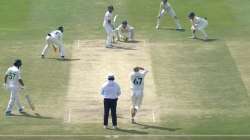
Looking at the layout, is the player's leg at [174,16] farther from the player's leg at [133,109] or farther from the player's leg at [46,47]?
the player's leg at [133,109]

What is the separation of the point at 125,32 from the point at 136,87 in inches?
456

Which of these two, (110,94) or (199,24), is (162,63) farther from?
(110,94)

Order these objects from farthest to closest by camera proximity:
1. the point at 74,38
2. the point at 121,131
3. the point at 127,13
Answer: the point at 127,13
the point at 74,38
the point at 121,131

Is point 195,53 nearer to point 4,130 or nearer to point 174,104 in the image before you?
point 174,104

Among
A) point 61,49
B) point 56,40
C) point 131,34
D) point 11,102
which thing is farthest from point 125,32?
point 11,102

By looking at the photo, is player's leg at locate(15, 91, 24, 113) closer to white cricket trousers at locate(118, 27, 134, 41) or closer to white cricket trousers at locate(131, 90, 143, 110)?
white cricket trousers at locate(131, 90, 143, 110)

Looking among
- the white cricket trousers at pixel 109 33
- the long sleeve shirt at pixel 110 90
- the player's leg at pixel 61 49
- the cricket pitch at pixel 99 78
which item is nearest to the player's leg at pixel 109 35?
the white cricket trousers at pixel 109 33

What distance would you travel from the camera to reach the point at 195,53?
4066 cm

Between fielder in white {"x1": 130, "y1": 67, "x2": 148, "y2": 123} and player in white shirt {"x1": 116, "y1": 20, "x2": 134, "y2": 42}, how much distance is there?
1080 centimetres

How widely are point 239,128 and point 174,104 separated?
3.80 metres

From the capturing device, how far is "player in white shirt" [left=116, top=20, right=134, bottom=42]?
140 ft

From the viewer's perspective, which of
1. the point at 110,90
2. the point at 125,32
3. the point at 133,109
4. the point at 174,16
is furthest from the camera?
the point at 174,16

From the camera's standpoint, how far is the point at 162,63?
1544 inches

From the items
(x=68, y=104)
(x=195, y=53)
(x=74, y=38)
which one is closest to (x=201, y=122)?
(x=68, y=104)
